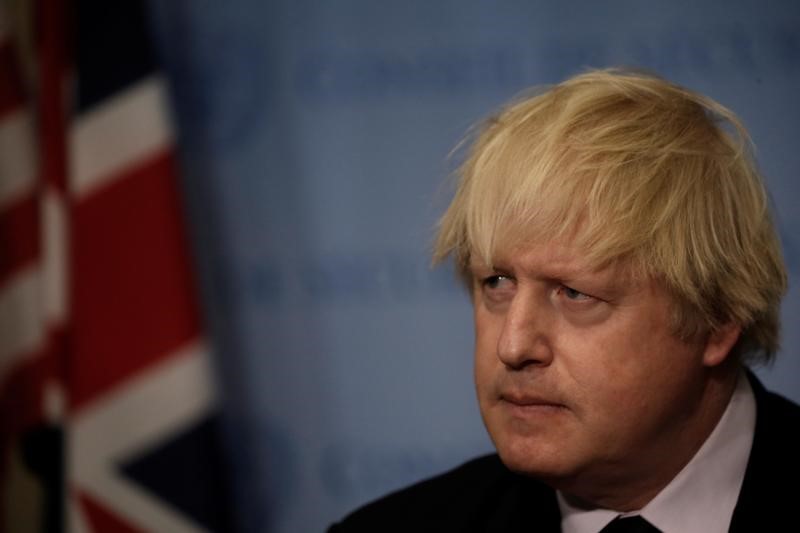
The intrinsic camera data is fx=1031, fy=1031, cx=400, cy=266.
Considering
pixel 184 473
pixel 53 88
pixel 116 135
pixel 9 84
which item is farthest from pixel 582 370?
pixel 9 84

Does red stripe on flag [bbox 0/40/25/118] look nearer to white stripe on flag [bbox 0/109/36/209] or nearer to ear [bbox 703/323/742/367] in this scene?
white stripe on flag [bbox 0/109/36/209]

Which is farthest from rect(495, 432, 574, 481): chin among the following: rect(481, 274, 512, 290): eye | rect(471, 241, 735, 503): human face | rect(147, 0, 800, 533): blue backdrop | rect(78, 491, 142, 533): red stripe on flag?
rect(78, 491, 142, 533): red stripe on flag

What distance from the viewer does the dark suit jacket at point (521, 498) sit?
136cm

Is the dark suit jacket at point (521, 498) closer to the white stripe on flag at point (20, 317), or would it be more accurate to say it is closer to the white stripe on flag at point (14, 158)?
the white stripe on flag at point (20, 317)

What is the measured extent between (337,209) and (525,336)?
1.38 meters

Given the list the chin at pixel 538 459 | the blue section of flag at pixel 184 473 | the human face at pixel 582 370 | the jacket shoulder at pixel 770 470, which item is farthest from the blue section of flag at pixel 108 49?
the jacket shoulder at pixel 770 470

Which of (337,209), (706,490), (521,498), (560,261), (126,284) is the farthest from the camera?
(337,209)

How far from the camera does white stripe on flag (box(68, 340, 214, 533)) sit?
7.64 feet

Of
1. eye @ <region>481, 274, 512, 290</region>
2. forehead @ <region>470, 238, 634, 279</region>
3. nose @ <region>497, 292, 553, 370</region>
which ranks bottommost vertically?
nose @ <region>497, 292, 553, 370</region>

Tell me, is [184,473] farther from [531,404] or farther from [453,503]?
[531,404]

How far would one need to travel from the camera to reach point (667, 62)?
93.2 inches

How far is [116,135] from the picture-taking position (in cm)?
235

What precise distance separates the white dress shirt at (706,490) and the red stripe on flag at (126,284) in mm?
1226

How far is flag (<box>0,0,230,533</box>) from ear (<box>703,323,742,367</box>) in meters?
1.32
